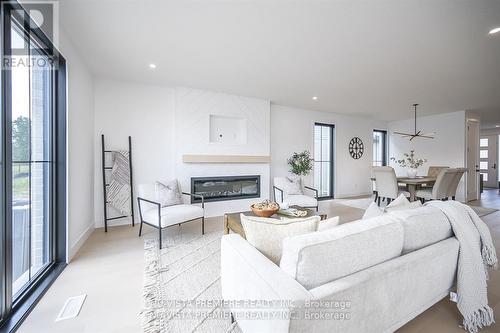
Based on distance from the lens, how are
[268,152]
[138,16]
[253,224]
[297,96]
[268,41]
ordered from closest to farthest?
[253,224]
[138,16]
[268,41]
[297,96]
[268,152]

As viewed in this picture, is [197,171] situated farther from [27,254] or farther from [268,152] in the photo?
[27,254]

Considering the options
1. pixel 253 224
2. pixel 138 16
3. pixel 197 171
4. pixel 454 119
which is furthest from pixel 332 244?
pixel 454 119

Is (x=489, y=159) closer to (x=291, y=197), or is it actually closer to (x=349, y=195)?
(x=349, y=195)

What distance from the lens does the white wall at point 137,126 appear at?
11.7 feet

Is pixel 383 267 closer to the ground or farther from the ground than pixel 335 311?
farther from the ground

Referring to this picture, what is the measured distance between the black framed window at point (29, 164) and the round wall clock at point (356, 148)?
22.0ft

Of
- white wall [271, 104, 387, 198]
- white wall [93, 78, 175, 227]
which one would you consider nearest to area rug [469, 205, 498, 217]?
white wall [271, 104, 387, 198]

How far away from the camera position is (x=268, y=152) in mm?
4949

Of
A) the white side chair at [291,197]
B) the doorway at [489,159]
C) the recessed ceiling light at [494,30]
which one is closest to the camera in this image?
the recessed ceiling light at [494,30]

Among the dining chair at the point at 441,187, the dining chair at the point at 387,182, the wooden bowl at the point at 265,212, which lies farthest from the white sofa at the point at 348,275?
the dining chair at the point at 441,187

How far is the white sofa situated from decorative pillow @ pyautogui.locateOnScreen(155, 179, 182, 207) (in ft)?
6.76

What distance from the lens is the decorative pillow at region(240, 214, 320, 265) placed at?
1263 millimetres

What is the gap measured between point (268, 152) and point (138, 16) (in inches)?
135

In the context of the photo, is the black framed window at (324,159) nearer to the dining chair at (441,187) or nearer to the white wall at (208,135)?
the white wall at (208,135)
